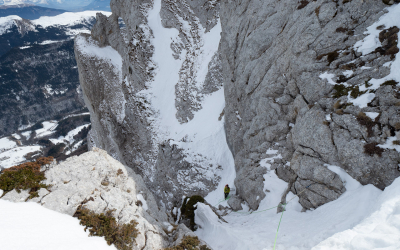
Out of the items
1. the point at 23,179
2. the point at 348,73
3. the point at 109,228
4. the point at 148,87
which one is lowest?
the point at 148,87

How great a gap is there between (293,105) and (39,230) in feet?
64.6

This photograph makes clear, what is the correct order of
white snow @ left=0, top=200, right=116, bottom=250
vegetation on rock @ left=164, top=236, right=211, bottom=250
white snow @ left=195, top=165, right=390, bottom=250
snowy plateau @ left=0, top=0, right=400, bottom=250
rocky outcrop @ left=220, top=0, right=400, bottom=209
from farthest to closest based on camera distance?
1. rocky outcrop @ left=220, top=0, right=400, bottom=209
2. vegetation on rock @ left=164, top=236, right=211, bottom=250
3. snowy plateau @ left=0, top=0, right=400, bottom=250
4. white snow @ left=195, top=165, right=390, bottom=250
5. white snow @ left=0, top=200, right=116, bottom=250

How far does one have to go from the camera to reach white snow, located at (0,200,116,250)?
936 centimetres

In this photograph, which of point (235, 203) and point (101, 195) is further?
point (235, 203)

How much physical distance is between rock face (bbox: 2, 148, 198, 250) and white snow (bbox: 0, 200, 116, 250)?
53 cm

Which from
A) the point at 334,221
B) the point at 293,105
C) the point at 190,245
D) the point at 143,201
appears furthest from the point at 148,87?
the point at 334,221

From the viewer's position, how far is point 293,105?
17.9 metres

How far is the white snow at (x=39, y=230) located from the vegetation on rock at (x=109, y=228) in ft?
0.90

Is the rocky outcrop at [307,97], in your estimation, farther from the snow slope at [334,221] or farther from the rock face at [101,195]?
the rock face at [101,195]

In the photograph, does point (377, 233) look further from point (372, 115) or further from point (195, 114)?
point (195, 114)

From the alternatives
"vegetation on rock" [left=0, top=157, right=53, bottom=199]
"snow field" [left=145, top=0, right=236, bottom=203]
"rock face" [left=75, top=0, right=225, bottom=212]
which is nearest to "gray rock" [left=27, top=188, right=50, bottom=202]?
"vegetation on rock" [left=0, top=157, right=53, bottom=199]

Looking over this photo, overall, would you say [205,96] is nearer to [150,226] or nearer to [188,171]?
[188,171]

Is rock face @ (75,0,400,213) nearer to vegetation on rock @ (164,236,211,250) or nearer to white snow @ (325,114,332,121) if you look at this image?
white snow @ (325,114,332,121)

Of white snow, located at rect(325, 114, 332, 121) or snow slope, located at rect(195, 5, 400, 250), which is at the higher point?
white snow, located at rect(325, 114, 332, 121)
